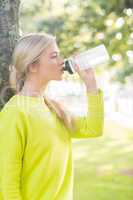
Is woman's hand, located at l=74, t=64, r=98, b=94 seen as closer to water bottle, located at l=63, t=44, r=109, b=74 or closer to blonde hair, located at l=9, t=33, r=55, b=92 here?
water bottle, located at l=63, t=44, r=109, b=74

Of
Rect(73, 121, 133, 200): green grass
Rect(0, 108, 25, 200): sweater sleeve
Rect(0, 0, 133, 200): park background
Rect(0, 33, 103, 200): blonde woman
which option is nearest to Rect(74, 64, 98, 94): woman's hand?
Rect(0, 33, 103, 200): blonde woman

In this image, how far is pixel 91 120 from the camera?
6.71ft

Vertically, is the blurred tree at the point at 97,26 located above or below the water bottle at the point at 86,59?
below

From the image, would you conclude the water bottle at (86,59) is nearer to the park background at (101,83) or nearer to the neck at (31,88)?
the neck at (31,88)

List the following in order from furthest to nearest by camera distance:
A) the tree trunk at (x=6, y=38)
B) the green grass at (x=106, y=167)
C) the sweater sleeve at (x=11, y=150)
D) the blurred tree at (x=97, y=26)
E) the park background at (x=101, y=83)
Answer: the blurred tree at (x=97, y=26)
the park background at (x=101, y=83)
the green grass at (x=106, y=167)
the tree trunk at (x=6, y=38)
the sweater sleeve at (x=11, y=150)

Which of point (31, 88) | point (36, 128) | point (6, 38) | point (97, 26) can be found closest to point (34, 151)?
point (36, 128)

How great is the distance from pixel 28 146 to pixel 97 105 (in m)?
0.30

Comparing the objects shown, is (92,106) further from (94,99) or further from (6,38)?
(6,38)

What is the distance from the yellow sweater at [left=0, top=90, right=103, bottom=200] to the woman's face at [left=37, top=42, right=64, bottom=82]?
0.09 m

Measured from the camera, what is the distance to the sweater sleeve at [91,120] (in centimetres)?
203

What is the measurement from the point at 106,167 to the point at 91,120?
6.04 meters

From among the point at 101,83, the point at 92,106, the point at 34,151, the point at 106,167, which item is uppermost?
the point at 92,106

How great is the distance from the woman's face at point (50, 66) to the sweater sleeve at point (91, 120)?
15cm

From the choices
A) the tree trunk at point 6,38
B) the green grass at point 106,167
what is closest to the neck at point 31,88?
the tree trunk at point 6,38
